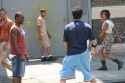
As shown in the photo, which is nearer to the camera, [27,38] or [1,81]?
[1,81]

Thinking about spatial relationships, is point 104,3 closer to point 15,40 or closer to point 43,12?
point 43,12

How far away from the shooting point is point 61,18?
41.2 ft

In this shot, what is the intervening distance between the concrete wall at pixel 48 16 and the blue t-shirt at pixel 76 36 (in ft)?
18.7

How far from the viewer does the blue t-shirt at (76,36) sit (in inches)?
257

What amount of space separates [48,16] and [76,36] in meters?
5.94

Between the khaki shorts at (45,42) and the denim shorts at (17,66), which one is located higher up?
the denim shorts at (17,66)

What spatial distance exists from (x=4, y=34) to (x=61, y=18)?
4.28 meters

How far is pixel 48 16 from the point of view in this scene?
1238 cm

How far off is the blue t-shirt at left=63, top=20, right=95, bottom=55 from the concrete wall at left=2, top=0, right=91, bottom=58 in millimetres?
5703

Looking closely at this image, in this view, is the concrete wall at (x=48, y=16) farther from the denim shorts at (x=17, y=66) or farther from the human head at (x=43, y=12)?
the denim shorts at (x=17, y=66)

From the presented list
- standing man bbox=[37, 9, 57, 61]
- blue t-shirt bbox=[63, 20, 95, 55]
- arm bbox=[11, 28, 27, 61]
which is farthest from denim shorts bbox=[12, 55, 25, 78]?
standing man bbox=[37, 9, 57, 61]

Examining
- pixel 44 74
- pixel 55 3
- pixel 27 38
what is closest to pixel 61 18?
pixel 55 3

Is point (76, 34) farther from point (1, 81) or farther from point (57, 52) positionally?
point (57, 52)

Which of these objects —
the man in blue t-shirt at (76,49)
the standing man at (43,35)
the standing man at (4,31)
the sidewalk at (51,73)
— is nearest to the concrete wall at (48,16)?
the standing man at (43,35)
